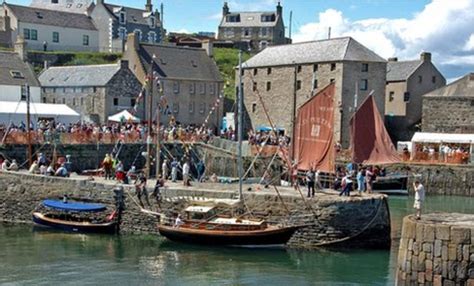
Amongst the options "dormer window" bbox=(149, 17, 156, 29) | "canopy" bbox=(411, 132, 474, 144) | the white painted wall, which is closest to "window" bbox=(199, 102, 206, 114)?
the white painted wall

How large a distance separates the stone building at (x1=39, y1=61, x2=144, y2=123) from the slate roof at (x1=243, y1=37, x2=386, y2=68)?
10.7 meters

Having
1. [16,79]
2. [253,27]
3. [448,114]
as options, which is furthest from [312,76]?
[253,27]

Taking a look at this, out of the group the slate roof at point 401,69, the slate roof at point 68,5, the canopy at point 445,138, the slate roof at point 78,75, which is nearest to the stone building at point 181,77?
the slate roof at point 78,75

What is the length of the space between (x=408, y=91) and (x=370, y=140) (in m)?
32.3

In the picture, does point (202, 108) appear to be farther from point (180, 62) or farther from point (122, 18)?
point (122, 18)

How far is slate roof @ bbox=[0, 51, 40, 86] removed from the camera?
166 ft

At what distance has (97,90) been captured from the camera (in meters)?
55.5

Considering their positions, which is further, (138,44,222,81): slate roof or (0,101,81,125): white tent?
(138,44,222,81): slate roof

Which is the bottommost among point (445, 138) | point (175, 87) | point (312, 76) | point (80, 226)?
point (80, 226)

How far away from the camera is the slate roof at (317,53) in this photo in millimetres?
53750

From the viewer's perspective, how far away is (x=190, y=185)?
30797 mm

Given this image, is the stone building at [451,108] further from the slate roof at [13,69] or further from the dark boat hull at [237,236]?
the dark boat hull at [237,236]

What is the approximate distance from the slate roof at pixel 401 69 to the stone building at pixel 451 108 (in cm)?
602

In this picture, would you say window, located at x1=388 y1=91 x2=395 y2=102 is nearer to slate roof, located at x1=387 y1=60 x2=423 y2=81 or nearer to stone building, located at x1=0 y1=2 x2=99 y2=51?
slate roof, located at x1=387 y1=60 x2=423 y2=81
